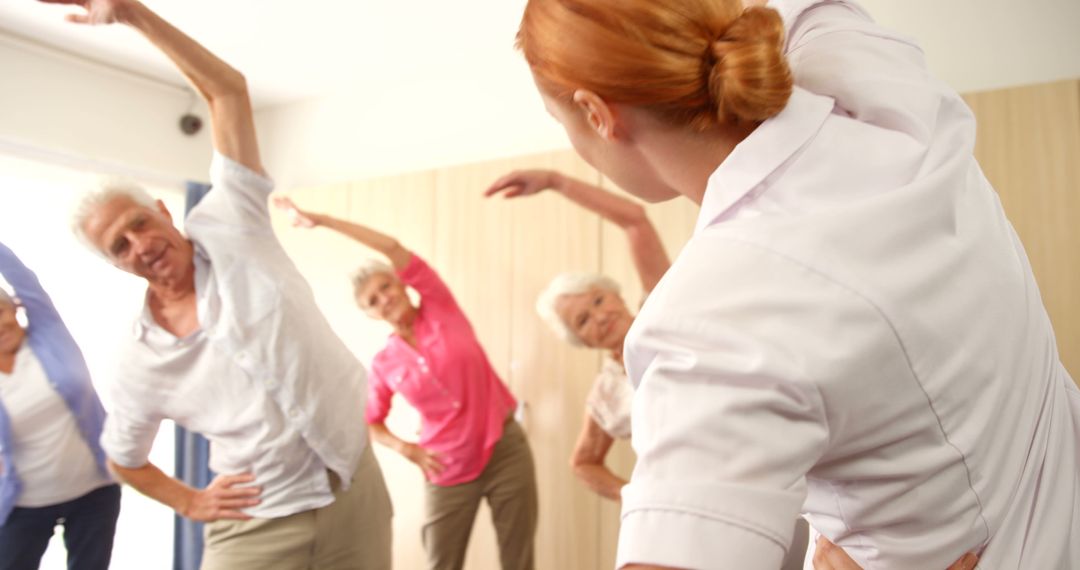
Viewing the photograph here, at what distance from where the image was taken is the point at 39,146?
3.60 ft

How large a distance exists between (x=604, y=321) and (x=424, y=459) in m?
0.54

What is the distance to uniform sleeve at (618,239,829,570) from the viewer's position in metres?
0.27

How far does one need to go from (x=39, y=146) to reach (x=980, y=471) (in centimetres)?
123

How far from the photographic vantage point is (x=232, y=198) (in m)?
1.04

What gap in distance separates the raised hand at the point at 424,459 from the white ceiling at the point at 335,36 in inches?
37.2

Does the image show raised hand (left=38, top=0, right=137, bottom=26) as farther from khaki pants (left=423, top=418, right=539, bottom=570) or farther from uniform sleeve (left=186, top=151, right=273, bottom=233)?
khaki pants (left=423, top=418, right=539, bottom=570)

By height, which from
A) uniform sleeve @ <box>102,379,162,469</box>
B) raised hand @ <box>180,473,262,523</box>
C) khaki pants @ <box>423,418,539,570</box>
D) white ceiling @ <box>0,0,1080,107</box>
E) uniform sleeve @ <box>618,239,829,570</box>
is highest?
white ceiling @ <box>0,0,1080,107</box>

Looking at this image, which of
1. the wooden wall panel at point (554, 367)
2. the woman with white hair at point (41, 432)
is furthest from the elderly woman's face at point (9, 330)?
the wooden wall panel at point (554, 367)

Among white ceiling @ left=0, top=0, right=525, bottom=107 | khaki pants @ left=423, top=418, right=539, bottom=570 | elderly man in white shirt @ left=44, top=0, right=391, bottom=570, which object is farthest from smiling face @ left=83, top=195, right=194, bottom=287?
khaki pants @ left=423, top=418, right=539, bottom=570

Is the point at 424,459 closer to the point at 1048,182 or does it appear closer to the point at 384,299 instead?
the point at 384,299

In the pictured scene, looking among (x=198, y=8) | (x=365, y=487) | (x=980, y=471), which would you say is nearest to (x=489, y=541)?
(x=365, y=487)

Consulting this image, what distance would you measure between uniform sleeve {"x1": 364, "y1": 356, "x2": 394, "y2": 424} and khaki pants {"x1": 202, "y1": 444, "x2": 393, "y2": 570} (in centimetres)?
41

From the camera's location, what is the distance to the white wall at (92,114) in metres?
1.08

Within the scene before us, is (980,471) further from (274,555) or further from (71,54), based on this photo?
(71,54)
